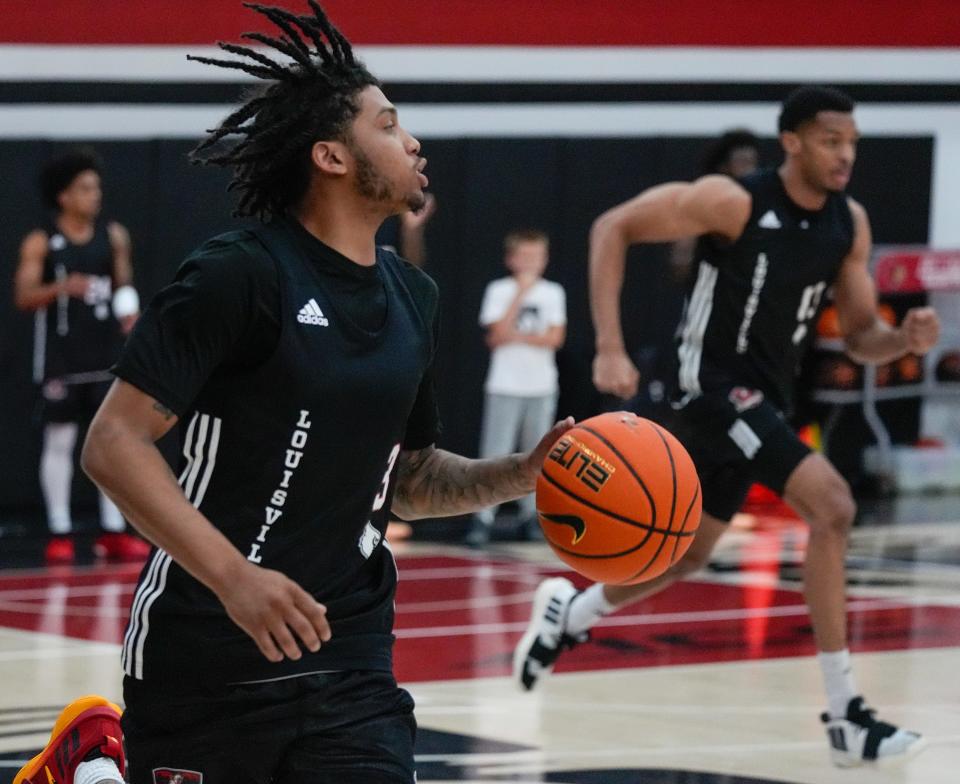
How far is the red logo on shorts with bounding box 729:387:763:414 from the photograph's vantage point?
6.35m

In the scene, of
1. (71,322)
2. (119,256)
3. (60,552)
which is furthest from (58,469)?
(119,256)

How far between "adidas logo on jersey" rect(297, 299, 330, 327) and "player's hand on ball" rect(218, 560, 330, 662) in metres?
0.53

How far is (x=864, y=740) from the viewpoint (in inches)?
226

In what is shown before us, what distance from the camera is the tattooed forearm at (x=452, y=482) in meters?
3.84

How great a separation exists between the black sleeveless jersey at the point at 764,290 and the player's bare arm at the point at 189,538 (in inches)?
141

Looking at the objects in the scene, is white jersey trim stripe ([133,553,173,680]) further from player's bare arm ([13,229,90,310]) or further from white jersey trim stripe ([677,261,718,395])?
player's bare arm ([13,229,90,310])

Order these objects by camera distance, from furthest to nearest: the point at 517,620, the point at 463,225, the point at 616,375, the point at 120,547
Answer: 1. the point at 463,225
2. the point at 120,547
3. the point at 517,620
4. the point at 616,375

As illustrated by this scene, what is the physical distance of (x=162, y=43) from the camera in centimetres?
1234

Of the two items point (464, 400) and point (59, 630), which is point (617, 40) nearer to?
point (464, 400)

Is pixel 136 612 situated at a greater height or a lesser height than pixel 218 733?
greater

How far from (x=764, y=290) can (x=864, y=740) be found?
63.1 inches

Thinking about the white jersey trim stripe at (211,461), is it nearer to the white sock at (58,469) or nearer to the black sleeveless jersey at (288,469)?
the black sleeveless jersey at (288,469)

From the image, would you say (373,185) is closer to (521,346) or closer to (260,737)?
(260,737)

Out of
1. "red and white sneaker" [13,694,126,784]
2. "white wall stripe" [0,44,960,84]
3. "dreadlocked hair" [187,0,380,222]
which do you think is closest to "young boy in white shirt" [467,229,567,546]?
"white wall stripe" [0,44,960,84]
